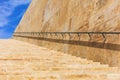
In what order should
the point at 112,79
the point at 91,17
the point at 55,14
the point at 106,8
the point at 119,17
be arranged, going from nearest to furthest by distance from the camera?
the point at 112,79
the point at 119,17
the point at 106,8
the point at 91,17
the point at 55,14

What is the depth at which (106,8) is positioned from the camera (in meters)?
7.52

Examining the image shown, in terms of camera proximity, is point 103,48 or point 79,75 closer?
point 79,75

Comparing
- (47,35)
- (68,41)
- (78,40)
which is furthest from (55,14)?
(78,40)

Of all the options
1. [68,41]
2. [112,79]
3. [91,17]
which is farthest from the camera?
[68,41]

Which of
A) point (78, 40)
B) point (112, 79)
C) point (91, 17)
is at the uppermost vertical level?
point (91, 17)

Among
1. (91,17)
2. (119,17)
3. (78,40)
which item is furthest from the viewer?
(78,40)

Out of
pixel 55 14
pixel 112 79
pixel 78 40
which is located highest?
pixel 55 14

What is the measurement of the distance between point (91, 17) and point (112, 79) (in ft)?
9.95

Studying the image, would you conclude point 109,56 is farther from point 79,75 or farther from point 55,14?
point 55,14

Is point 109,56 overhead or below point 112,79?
overhead

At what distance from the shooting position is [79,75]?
5.67 m

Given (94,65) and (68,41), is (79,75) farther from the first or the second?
(68,41)

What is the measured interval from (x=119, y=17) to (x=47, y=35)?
6214mm

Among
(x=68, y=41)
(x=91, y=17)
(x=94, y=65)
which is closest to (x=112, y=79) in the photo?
(x=94, y=65)
